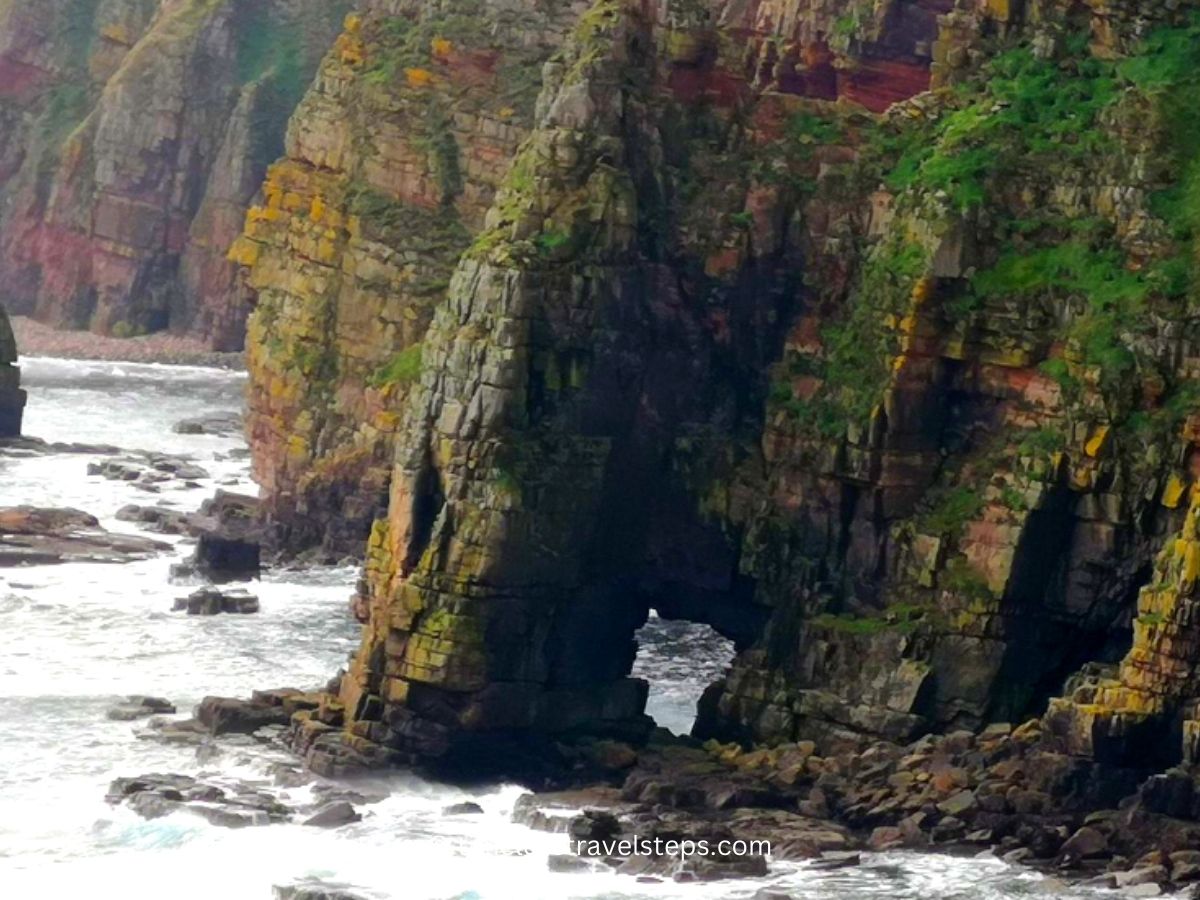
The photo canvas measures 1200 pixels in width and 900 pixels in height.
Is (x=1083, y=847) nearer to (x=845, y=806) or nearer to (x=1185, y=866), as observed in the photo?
(x=1185, y=866)

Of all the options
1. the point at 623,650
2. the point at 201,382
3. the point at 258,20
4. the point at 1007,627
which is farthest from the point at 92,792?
the point at 258,20

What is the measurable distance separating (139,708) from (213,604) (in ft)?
39.9

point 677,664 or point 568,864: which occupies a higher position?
point 677,664

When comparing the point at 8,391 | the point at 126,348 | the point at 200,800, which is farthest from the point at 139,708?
the point at 126,348

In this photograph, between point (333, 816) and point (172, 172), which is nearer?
point (333, 816)

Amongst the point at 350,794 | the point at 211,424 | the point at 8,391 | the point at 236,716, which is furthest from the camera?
the point at 211,424

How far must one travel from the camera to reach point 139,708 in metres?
94.1

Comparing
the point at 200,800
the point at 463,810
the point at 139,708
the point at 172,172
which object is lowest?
the point at 200,800

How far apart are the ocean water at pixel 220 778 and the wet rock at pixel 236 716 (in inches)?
55.8

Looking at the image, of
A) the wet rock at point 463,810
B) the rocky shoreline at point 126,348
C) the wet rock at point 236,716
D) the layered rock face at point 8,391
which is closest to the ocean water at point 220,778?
the wet rock at point 463,810

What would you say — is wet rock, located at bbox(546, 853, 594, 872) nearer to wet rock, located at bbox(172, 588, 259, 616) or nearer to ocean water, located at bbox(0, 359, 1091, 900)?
ocean water, located at bbox(0, 359, 1091, 900)

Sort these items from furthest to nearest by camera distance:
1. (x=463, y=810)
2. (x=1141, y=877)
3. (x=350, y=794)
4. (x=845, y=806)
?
(x=350, y=794), (x=463, y=810), (x=845, y=806), (x=1141, y=877)

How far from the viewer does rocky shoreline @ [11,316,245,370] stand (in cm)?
15900

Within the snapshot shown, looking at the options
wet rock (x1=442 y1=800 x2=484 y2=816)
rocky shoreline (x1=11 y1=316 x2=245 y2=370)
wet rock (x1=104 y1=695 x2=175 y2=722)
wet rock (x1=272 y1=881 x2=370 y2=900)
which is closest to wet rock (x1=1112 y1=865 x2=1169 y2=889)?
wet rock (x1=442 y1=800 x2=484 y2=816)
